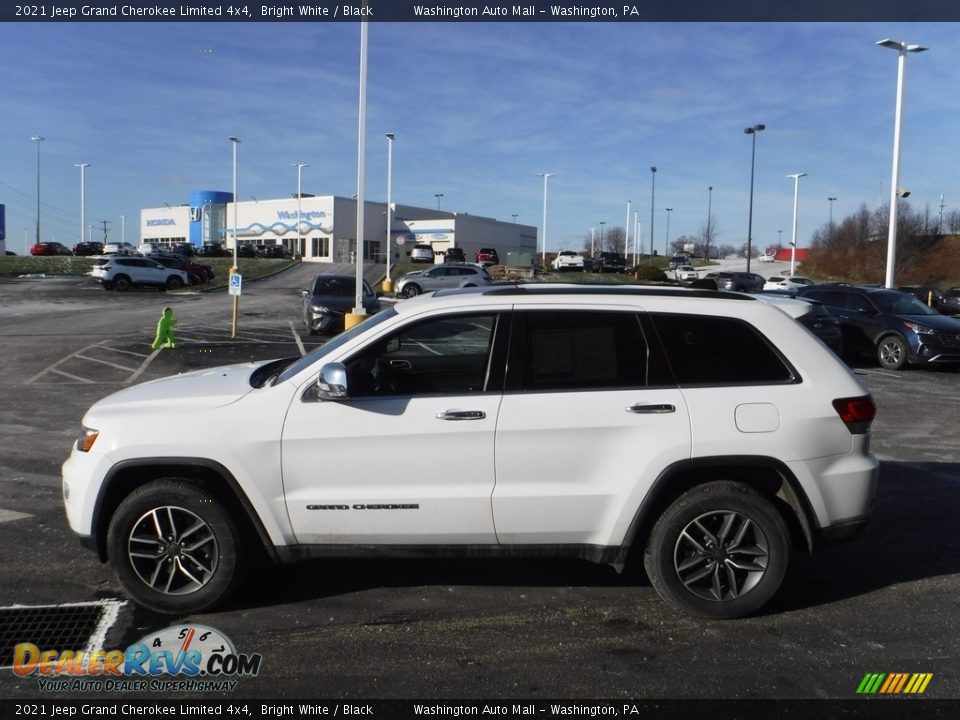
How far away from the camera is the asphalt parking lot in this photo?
3.87 meters

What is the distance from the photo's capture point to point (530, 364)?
15.0ft

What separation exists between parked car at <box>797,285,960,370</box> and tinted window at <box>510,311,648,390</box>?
14275 mm

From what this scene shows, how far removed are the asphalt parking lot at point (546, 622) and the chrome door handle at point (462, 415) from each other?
3.71ft

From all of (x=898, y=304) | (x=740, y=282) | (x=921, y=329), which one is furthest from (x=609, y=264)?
(x=921, y=329)

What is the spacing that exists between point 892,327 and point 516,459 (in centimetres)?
1517

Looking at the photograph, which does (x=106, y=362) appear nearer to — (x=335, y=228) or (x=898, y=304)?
(x=898, y=304)

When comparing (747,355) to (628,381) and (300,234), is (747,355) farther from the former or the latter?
(300,234)

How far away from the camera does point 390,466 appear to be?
4430mm

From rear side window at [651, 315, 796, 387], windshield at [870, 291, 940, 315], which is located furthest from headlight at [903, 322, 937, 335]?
rear side window at [651, 315, 796, 387]

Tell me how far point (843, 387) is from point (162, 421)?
12.3 ft

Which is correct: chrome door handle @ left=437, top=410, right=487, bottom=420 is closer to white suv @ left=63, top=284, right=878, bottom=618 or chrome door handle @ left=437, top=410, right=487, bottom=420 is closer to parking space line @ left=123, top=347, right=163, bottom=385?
white suv @ left=63, top=284, right=878, bottom=618
